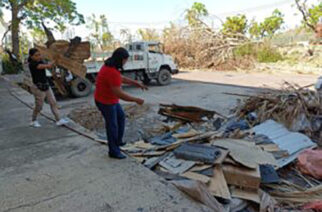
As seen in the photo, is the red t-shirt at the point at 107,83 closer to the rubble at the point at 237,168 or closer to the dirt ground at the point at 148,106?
the rubble at the point at 237,168

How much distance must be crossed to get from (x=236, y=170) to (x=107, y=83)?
5.81 feet

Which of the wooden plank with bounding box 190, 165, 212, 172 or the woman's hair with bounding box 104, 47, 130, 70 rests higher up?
the woman's hair with bounding box 104, 47, 130, 70

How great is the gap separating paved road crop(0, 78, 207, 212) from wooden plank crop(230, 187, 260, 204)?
61cm

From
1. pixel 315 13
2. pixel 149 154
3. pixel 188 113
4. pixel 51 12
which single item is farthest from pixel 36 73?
pixel 315 13

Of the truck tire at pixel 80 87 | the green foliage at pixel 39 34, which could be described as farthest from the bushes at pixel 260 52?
the green foliage at pixel 39 34

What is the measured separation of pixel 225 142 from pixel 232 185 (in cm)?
88

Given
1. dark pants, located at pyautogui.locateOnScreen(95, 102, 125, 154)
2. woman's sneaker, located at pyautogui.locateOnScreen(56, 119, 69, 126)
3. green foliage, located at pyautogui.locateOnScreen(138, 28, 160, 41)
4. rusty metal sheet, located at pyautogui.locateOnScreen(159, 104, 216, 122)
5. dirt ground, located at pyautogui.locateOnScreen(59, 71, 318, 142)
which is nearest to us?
dark pants, located at pyautogui.locateOnScreen(95, 102, 125, 154)

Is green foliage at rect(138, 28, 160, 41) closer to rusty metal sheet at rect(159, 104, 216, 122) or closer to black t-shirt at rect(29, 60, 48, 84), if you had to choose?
rusty metal sheet at rect(159, 104, 216, 122)

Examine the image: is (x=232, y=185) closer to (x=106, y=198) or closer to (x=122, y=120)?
(x=106, y=198)

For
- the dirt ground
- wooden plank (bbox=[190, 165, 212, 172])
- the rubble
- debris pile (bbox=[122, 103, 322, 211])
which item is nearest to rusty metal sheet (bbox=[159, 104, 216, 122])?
the dirt ground

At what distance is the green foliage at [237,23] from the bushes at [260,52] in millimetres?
3459

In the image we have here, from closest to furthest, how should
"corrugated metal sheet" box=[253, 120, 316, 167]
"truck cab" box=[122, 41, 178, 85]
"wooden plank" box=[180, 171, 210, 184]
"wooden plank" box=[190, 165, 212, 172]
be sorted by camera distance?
"wooden plank" box=[180, 171, 210, 184] < "wooden plank" box=[190, 165, 212, 172] < "corrugated metal sheet" box=[253, 120, 316, 167] < "truck cab" box=[122, 41, 178, 85]

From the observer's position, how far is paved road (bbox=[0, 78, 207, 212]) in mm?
2297

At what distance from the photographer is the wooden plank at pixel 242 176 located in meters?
2.69
